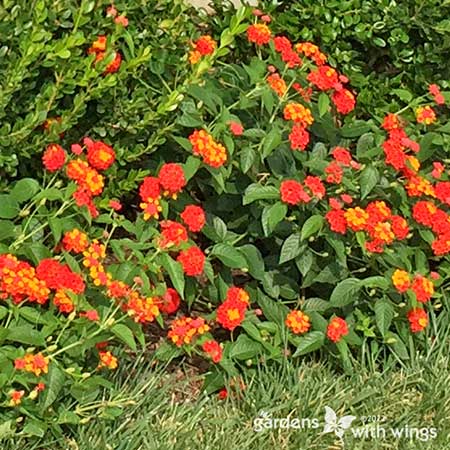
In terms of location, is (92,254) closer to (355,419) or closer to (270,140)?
(270,140)

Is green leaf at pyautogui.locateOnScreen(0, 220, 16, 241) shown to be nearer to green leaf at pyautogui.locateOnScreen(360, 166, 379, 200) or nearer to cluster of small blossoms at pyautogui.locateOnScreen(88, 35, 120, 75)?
cluster of small blossoms at pyautogui.locateOnScreen(88, 35, 120, 75)

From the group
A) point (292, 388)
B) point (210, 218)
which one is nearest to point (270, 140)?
point (210, 218)

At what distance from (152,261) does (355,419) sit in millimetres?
854

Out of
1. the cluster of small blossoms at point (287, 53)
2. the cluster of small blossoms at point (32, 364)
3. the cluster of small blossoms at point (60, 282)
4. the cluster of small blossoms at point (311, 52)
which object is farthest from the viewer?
the cluster of small blossoms at point (311, 52)

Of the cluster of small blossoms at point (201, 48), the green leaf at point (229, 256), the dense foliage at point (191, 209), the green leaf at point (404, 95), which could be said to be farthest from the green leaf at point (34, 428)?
the green leaf at point (404, 95)

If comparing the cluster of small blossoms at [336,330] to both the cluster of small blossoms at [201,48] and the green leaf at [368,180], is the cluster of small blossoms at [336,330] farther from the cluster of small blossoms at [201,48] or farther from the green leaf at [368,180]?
the cluster of small blossoms at [201,48]

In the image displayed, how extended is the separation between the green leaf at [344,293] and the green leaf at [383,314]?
9 centimetres

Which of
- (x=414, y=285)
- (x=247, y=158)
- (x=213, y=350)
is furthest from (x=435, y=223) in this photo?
(x=213, y=350)

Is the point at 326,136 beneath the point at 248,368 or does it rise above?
above

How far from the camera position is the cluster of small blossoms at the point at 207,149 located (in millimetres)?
3547

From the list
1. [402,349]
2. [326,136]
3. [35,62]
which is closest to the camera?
[35,62]

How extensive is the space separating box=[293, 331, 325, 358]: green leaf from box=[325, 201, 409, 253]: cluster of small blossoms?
35 cm

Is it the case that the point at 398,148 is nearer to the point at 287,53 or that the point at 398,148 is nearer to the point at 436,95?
the point at 436,95

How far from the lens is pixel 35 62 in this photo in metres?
3.24
